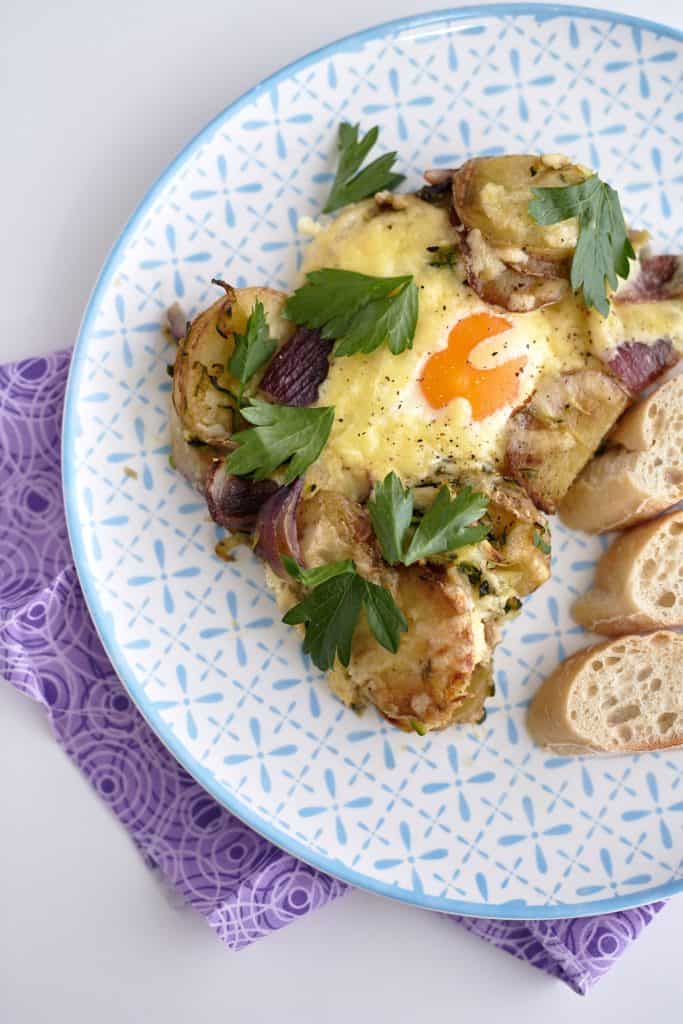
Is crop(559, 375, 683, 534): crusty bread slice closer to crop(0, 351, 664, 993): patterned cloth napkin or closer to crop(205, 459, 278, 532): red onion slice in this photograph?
crop(205, 459, 278, 532): red onion slice

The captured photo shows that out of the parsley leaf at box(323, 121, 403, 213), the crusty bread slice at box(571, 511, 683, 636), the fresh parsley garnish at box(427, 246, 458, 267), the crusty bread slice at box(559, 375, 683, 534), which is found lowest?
the crusty bread slice at box(571, 511, 683, 636)

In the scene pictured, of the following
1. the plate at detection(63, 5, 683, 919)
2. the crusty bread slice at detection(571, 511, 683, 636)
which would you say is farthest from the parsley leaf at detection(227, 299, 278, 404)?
the crusty bread slice at detection(571, 511, 683, 636)

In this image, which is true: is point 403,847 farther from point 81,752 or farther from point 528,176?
point 528,176

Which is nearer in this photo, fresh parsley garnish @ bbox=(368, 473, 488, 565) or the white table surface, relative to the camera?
fresh parsley garnish @ bbox=(368, 473, 488, 565)

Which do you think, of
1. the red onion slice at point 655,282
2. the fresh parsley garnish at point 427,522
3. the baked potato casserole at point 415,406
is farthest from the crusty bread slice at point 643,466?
the fresh parsley garnish at point 427,522

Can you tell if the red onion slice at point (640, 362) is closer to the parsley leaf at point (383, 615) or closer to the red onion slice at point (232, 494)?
the parsley leaf at point (383, 615)

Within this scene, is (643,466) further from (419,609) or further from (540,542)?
(419,609)

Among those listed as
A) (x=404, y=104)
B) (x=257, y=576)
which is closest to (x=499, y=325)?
(x=404, y=104)
